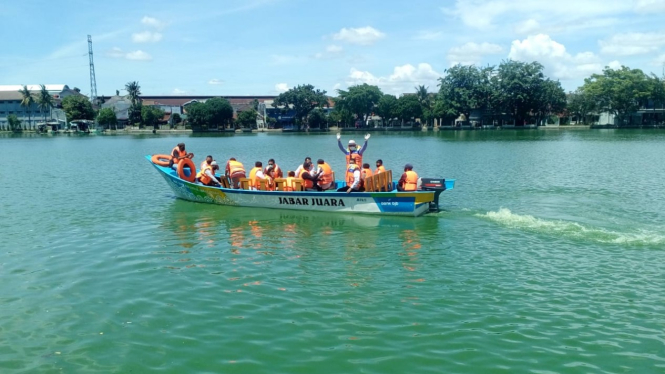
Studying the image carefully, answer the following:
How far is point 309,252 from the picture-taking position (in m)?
13.5

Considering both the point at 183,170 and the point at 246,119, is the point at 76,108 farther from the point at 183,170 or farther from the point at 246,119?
the point at 183,170

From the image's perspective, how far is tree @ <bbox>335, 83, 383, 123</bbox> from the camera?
10594 cm

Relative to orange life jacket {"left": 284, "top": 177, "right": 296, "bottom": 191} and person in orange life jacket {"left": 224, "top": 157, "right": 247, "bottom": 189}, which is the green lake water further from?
person in orange life jacket {"left": 224, "top": 157, "right": 247, "bottom": 189}

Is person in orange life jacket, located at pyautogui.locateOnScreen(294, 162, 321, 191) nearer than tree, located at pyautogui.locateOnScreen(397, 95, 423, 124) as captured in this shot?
Yes

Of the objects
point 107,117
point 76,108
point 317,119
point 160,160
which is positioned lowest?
point 160,160

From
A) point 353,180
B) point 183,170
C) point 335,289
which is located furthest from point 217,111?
point 335,289

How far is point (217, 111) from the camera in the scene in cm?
10562

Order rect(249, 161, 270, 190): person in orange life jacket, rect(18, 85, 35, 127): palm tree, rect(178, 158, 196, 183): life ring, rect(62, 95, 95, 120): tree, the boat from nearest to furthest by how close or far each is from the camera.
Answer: the boat
rect(249, 161, 270, 190): person in orange life jacket
rect(178, 158, 196, 183): life ring
rect(62, 95, 95, 120): tree
rect(18, 85, 35, 127): palm tree

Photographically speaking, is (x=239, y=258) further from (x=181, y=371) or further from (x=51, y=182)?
(x=51, y=182)

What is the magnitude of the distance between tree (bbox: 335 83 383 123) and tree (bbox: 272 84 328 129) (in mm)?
3597

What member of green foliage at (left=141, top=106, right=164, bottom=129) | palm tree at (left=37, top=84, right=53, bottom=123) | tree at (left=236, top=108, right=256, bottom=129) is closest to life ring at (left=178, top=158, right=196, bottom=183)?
tree at (left=236, top=108, right=256, bottom=129)

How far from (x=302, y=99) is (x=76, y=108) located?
4564 cm

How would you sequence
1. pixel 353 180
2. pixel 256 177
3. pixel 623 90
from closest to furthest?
pixel 353 180 → pixel 256 177 → pixel 623 90

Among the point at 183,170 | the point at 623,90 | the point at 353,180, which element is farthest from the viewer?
the point at 623,90
